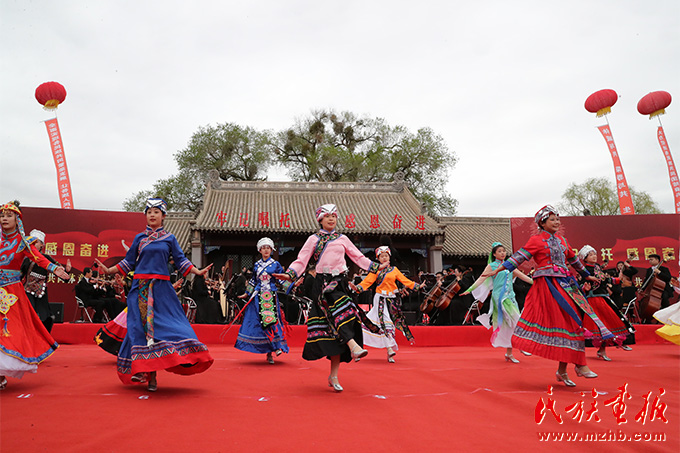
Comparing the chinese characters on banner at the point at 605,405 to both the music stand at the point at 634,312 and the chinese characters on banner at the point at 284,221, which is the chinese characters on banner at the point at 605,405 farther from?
the chinese characters on banner at the point at 284,221

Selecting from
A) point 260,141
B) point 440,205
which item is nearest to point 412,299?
point 440,205

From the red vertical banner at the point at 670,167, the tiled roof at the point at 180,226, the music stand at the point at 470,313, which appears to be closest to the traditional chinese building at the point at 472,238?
the red vertical banner at the point at 670,167

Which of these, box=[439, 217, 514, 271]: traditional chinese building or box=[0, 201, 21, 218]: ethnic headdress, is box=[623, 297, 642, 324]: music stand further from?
box=[0, 201, 21, 218]: ethnic headdress

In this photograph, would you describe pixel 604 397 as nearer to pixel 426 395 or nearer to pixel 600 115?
pixel 426 395

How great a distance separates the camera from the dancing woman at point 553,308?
13.9ft

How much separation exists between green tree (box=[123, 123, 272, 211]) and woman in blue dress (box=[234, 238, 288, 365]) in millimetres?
19913

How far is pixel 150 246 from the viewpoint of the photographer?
13.3ft

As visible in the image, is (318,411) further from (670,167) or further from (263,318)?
(670,167)

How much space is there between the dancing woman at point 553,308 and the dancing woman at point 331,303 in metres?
1.32

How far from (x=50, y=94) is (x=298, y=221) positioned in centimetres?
839

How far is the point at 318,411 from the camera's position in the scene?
132 inches

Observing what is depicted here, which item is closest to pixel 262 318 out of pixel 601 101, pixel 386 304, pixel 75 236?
pixel 386 304

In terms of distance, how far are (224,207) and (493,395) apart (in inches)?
633

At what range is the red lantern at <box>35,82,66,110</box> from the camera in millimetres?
13703
